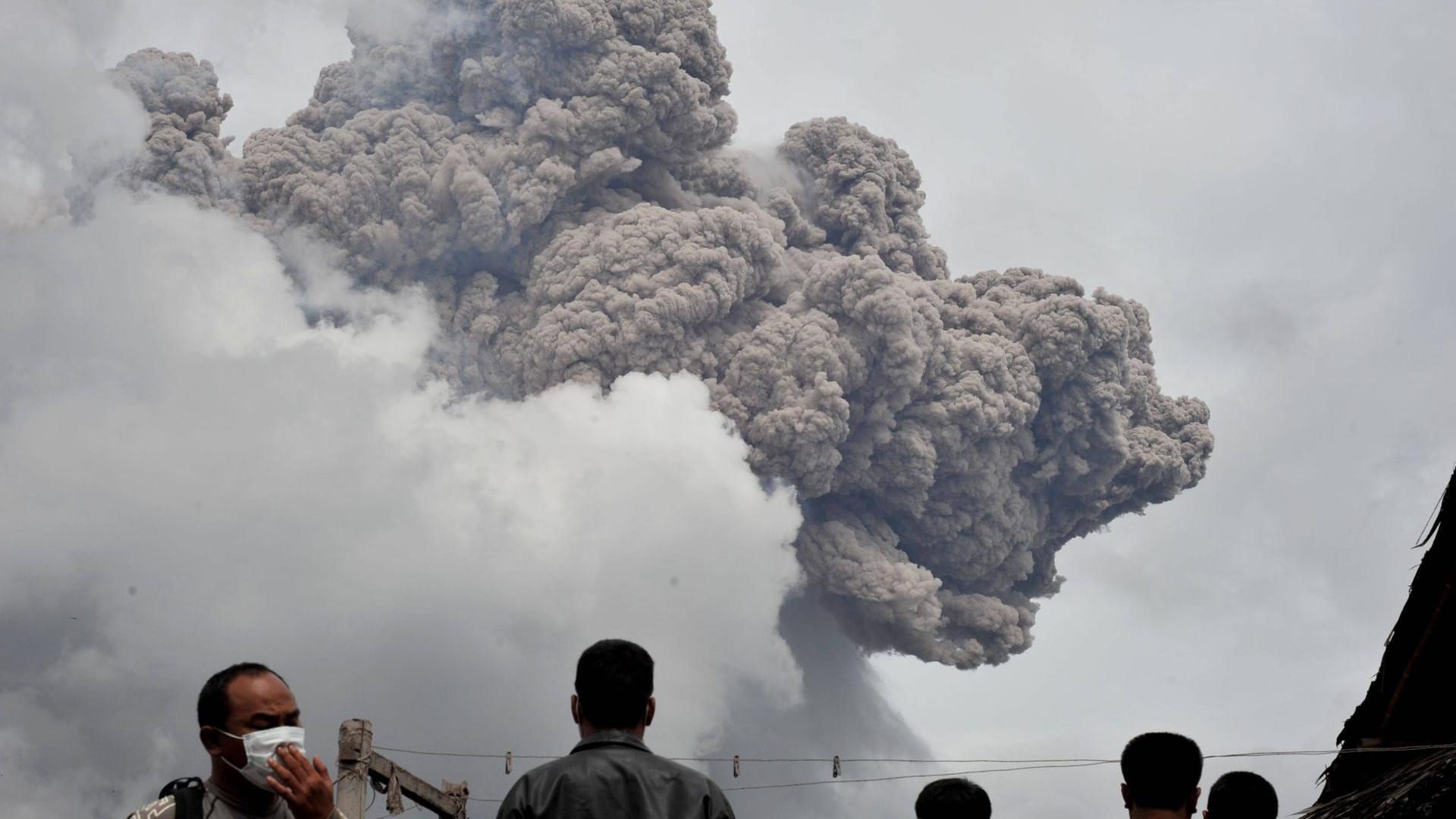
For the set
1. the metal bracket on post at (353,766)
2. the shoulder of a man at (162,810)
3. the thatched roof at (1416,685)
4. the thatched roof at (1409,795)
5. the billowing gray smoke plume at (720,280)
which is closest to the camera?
the shoulder of a man at (162,810)

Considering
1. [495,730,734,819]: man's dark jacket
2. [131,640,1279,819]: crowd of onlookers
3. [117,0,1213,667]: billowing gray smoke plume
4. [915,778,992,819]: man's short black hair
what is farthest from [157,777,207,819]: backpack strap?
[117,0,1213,667]: billowing gray smoke plume

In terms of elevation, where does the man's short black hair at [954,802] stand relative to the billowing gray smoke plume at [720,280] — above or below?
below

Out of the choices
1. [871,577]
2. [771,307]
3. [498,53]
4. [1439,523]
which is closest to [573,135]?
[498,53]

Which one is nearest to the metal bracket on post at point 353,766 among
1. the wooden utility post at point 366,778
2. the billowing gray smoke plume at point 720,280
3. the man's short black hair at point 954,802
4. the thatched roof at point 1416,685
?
the wooden utility post at point 366,778

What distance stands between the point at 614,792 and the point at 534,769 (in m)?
0.20

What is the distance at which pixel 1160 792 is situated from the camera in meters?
4.72

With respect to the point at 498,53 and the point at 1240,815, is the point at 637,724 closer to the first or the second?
the point at 1240,815

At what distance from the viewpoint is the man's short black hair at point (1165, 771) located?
4.71 meters

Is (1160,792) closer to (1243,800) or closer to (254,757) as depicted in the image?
(1243,800)

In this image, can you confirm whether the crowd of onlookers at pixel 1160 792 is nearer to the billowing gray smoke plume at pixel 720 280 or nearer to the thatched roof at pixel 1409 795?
the thatched roof at pixel 1409 795

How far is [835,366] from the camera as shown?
42188mm

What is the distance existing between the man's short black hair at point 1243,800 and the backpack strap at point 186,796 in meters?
2.82

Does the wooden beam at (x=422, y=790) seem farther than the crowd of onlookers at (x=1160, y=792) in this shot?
Yes

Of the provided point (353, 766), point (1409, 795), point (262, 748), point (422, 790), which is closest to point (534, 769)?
point (262, 748)
